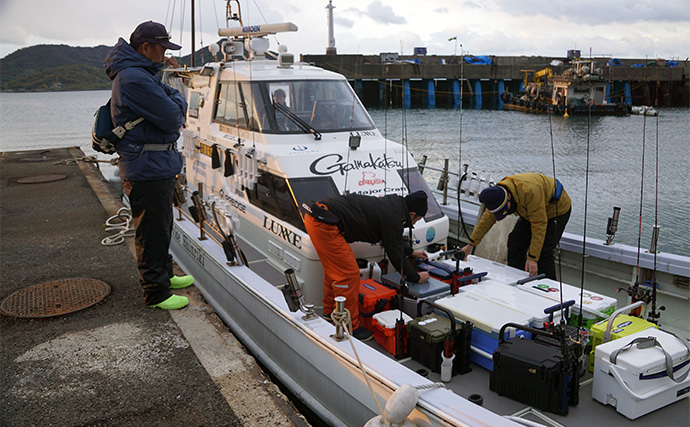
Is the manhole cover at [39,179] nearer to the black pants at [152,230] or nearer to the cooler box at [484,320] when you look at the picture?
the black pants at [152,230]

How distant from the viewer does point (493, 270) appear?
203 inches

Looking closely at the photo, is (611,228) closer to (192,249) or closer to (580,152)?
(192,249)

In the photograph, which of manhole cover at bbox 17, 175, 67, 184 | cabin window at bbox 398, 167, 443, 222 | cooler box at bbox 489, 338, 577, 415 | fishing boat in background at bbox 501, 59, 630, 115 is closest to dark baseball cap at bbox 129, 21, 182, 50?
A: cabin window at bbox 398, 167, 443, 222

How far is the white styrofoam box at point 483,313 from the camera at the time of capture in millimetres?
3799

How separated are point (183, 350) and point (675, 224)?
12276 millimetres

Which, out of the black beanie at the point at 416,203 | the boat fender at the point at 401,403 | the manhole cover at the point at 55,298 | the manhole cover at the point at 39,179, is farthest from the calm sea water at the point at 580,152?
the manhole cover at the point at 39,179

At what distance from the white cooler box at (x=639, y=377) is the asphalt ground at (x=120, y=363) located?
1861 millimetres

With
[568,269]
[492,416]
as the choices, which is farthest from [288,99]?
[492,416]

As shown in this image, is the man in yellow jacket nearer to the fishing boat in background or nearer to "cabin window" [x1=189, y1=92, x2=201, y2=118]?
"cabin window" [x1=189, y1=92, x2=201, y2=118]

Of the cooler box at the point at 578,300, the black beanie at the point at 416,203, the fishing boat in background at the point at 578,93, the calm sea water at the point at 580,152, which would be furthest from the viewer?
the fishing boat in background at the point at 578,93

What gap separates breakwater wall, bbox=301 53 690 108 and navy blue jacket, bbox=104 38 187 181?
4461 centimetres

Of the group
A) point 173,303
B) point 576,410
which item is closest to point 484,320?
point 576,410

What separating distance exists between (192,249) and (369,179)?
2065 mm

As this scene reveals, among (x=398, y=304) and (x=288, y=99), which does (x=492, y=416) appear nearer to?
(x=398, y=304)
